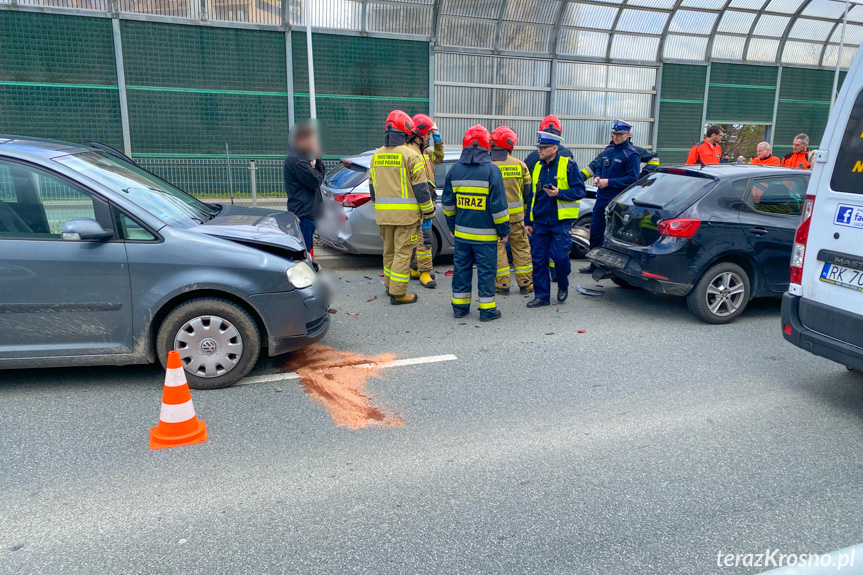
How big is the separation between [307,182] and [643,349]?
13.6ft

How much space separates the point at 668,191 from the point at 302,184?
4074mm

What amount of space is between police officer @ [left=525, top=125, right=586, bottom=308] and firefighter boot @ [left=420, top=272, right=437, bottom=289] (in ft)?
4.61

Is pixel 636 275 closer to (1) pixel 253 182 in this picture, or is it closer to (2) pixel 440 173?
(2) pixel 440 173

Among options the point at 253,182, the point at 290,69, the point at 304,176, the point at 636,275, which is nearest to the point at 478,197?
the point at 636,275

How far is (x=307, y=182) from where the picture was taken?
7.44 m

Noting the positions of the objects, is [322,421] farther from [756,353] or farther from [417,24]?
[417,24]

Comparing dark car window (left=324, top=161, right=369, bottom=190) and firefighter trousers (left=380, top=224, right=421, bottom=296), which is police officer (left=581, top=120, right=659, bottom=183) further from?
dark car window (left=324, top=161, right=369, bottom=190)

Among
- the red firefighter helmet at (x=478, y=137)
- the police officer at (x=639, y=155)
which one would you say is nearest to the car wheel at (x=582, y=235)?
the police officer at (x=639, y=155)

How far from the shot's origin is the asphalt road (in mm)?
2924

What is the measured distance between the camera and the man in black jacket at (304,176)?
742cm

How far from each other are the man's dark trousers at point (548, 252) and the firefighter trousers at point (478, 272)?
855 mm

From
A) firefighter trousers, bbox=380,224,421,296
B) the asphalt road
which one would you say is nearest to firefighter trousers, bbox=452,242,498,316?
firefighter trousers, bbox=380,224,421,296

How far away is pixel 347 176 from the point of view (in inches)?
347

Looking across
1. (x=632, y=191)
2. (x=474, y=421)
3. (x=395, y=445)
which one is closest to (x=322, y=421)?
(x=395, y=445)
